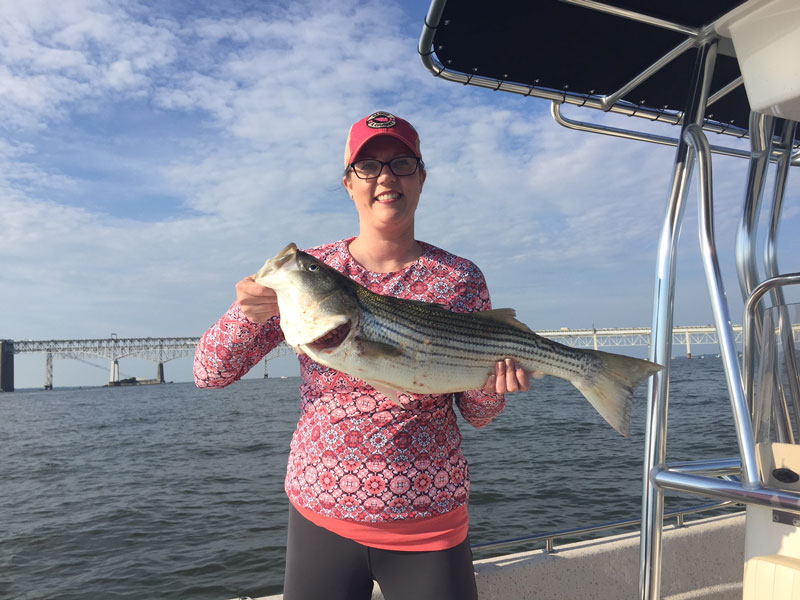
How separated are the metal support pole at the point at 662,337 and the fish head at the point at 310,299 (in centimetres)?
142

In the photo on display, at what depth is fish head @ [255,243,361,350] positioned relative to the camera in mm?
2393

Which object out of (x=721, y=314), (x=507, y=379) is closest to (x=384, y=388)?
(x=507, y=379)

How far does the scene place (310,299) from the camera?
241 centimetres

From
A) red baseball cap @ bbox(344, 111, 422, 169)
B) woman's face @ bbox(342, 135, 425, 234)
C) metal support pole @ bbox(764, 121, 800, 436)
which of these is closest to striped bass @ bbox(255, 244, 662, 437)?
woman's face @ bbox(342, 135, 425, 234)

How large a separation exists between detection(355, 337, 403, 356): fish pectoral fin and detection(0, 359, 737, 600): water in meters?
8.39

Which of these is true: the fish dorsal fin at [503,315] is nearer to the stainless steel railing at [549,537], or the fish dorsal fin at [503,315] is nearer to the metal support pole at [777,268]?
the metal support pole at [777,268]

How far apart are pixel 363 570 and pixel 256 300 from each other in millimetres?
1377

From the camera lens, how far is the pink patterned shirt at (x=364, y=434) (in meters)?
2.47

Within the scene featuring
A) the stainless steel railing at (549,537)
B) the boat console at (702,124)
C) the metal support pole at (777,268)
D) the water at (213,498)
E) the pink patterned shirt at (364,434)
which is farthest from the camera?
the water at (213,498)

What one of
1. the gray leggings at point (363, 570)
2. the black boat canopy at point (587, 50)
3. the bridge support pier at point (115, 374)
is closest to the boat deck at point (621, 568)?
the gray leggings at point (363, 570)

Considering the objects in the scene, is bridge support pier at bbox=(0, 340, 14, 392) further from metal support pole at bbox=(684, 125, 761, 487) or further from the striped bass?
metal support pole at bbox=(684, 125, 761, 487)

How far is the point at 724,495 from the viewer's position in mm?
2004

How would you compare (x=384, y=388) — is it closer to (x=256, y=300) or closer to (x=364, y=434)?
(x=364, y=434)

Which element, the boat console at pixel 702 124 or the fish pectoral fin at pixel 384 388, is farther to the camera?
the fish pectoral fin at pixel 384 388
